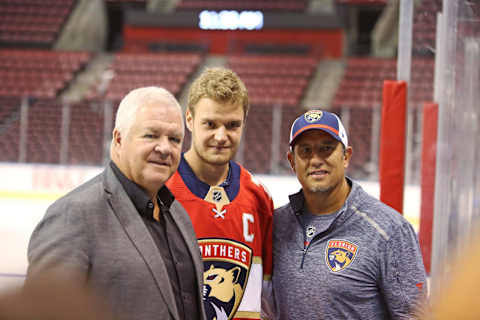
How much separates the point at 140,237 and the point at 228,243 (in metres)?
0.77

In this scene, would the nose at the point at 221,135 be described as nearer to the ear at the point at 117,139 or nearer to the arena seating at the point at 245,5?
the ear at the point at 117,139

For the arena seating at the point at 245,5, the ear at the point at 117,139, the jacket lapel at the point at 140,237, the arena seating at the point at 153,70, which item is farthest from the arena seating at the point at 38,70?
the jacket lapel at the point at 140,237

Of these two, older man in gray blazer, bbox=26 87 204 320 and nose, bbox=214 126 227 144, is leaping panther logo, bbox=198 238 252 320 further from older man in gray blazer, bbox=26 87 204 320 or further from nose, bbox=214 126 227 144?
older man in gray blazer, bbox=26 87 204 320

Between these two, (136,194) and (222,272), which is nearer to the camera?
(136,194)

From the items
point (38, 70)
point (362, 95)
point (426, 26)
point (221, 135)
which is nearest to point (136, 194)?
point (221, 135)

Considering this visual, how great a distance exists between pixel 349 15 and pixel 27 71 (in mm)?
8695

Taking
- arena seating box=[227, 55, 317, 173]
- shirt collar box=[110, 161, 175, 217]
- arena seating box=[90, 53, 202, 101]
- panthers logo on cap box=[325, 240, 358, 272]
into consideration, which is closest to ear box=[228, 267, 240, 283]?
panthers logo on cap box=[325, 240, 358, 272]

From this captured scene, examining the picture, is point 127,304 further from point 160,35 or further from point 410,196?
point 160,35

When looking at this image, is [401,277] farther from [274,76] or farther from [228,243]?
[274,76]

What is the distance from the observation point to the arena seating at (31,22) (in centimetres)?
1609

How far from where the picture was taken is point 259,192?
2.29 metres

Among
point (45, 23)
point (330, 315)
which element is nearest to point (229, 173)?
point (330, 315)

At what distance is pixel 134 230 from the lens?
139 cm

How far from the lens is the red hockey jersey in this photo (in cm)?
211
